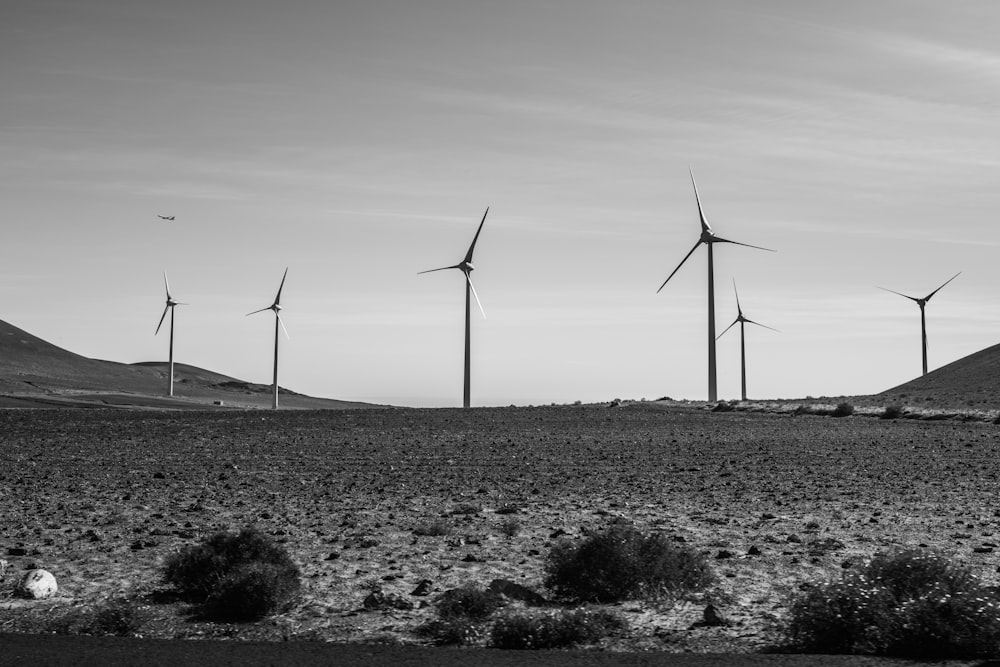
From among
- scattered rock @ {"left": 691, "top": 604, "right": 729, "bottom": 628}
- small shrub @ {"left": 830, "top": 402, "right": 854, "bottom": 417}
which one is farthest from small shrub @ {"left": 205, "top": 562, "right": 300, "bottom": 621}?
small shrub @ {"left": 830, "top": 402, "right": 854, "bottom": 417}

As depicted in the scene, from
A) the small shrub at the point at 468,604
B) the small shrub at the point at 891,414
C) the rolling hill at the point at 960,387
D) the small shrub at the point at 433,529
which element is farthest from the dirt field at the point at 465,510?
the rolling hill at the point at 960,387

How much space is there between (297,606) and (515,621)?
311cm

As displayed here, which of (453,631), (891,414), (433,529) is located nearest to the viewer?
(453,631)

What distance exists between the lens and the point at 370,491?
81.7 feet

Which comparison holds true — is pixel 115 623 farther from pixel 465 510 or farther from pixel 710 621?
pixel 465 510

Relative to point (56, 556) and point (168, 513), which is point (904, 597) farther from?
point (168, 513)

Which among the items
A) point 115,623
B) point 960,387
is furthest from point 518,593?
point 960,387

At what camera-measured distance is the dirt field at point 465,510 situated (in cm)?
Answer: 1357

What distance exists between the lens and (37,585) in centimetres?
1393

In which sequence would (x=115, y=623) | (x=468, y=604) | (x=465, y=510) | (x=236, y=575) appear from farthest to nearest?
1. (x=465, y=510)
2. (x=236, y=575)
3. (x=468, y=604)
4. (x=115, y=623)

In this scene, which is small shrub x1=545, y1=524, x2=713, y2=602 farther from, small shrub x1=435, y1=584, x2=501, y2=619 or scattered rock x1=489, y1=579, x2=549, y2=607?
small shrub x1=435, y1=584, x2=501, y2=619

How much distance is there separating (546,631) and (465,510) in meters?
9.51

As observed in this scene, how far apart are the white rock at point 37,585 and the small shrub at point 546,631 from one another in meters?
6.09

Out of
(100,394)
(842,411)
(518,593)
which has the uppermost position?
(100,394)
